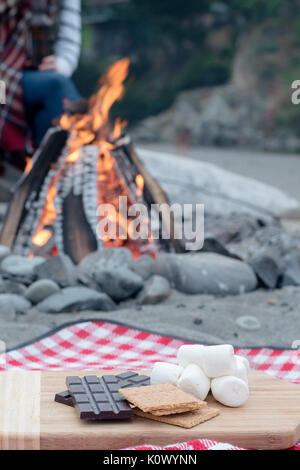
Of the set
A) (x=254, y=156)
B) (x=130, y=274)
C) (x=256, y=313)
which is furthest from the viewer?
(x=254, y=156)

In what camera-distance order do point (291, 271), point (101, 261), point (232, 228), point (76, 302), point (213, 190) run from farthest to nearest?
point (213, 190)
point (232, 228)
point (291, 271)
point (101, 261)
point (76, 302)

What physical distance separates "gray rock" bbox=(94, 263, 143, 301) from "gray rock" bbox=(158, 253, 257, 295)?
0.20m

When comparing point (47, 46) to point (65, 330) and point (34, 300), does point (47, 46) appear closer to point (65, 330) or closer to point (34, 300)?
point (34, 300)

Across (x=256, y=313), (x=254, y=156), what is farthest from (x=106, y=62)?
(x=256, y=313)

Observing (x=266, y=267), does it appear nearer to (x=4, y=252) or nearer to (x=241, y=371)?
(x=4, y=252)

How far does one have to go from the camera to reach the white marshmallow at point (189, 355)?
1.27 metres

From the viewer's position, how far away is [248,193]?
500 centimetres

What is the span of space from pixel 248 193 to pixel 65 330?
3087mm

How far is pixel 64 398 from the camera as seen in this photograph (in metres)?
1.22

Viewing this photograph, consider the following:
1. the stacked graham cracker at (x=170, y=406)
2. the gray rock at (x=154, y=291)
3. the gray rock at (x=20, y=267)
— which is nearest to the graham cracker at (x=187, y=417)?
the stacked graham cracker at (x=170, y=406)

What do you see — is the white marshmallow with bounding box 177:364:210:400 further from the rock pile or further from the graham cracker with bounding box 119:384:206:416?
the rock pile

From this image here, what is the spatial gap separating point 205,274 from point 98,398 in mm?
1697

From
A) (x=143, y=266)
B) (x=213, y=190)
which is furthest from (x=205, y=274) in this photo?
(x=213, y=190)

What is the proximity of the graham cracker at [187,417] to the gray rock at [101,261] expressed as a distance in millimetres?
1617
